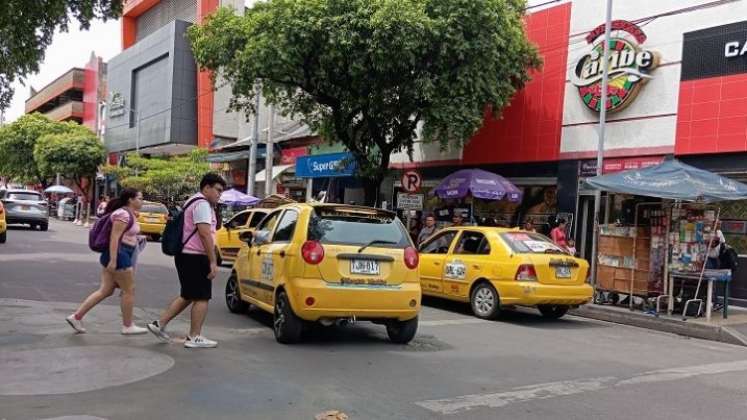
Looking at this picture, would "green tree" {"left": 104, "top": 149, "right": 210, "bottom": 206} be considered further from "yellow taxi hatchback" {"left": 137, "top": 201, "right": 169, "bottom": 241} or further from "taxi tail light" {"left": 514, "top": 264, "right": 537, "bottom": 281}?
"taxi tail light" {"left": 514, "top": 264, "right": 537, "bottom": 281}

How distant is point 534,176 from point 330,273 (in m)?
12.0

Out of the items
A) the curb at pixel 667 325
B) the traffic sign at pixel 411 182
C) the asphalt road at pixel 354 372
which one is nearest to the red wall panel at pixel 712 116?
the curb at pixel 667 325

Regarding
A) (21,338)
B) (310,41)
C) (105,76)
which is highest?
(105,76)

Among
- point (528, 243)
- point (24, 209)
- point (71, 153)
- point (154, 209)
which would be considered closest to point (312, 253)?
point (528, 243)

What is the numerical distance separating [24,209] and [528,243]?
21.9 metres

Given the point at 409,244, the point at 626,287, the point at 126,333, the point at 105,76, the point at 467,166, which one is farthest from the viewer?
the point at 105,76

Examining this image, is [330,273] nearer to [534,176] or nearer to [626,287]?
[626,287]

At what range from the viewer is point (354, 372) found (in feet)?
21.0

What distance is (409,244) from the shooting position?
799 cm

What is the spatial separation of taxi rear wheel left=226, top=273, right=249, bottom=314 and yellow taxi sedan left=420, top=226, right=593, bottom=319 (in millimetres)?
3607

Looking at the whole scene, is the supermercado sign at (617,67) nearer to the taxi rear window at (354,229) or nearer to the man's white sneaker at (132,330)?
the taxi rear window at (354,229)

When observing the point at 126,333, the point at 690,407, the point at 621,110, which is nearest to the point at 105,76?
the point at 621,110

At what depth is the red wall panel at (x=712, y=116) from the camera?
13.8 meters

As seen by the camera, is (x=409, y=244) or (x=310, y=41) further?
(x=310, y=41)
